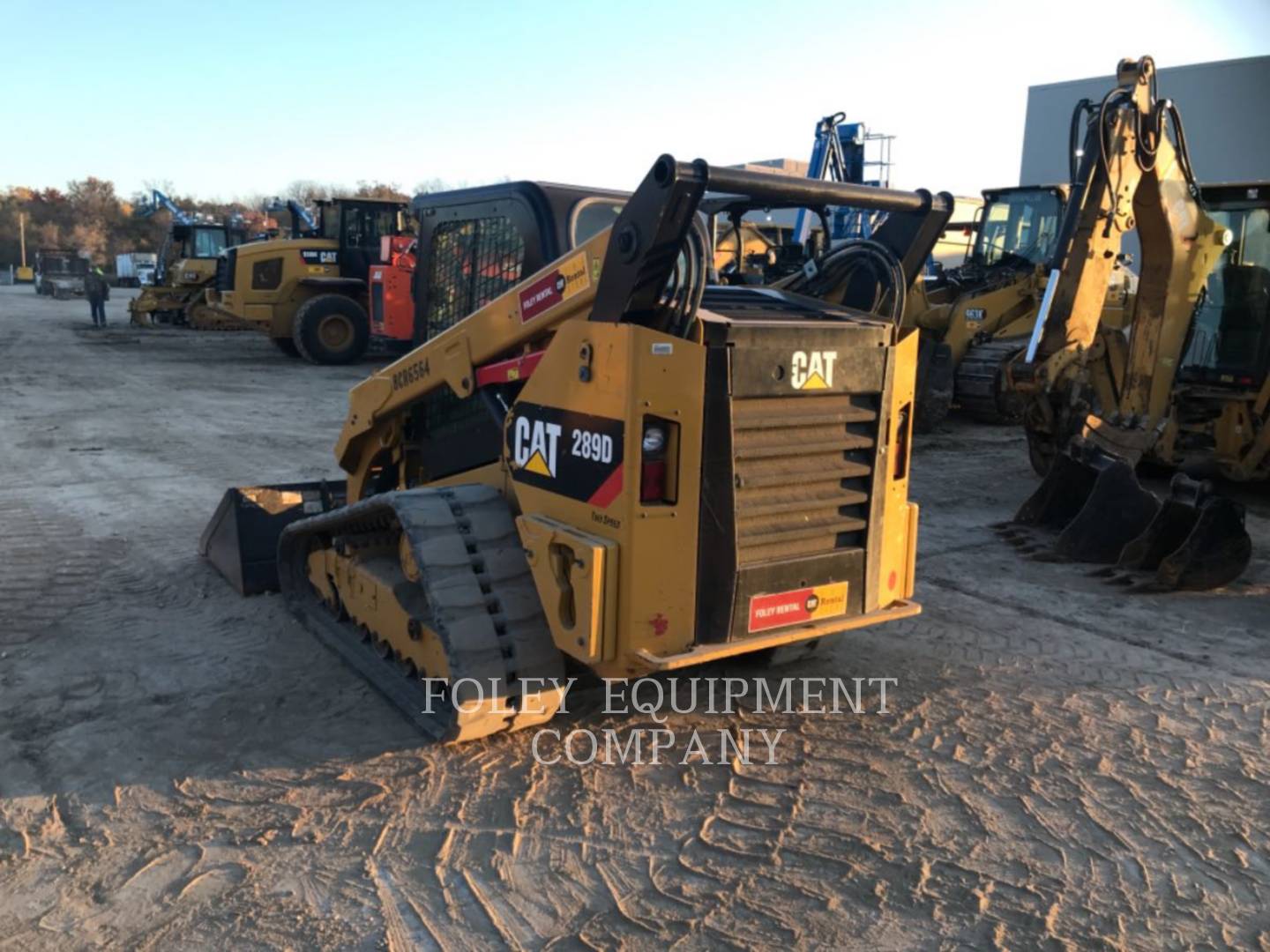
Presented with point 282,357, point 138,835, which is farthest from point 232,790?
point 282,357

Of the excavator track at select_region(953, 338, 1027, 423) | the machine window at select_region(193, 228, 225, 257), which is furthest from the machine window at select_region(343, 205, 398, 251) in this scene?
the excavator track at select_region(953, 338, 1027, 423)

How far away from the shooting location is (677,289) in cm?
333

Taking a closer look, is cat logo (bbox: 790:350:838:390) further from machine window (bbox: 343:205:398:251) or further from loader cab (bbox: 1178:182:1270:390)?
machine window (bbox: 343:205:398:251)

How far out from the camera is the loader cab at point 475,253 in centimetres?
414

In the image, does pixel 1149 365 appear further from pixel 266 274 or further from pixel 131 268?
pixel 131 268

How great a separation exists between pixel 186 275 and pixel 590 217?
75.8 ft

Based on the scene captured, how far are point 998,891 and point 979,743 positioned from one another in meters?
1.00

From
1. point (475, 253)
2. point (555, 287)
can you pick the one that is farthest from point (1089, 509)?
point (555, 287)

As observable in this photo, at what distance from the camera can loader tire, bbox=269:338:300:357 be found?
19.1 meters

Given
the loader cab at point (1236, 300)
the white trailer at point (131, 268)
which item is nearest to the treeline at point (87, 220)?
the white trailer at point (131, 268)

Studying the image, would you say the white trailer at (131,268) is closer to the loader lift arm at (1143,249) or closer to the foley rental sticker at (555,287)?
the loader lift arm at (1143,249)

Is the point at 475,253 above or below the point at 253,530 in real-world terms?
above

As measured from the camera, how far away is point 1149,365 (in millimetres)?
8047

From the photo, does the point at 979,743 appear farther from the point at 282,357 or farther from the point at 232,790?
the point at 282,357
